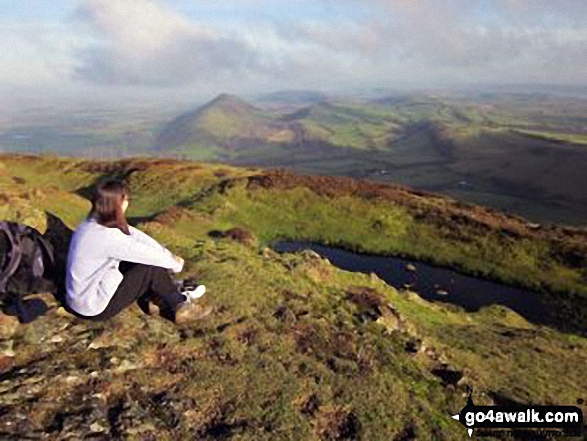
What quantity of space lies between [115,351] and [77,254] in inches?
137

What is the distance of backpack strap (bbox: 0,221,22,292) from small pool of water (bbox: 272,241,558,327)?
33.1 meters

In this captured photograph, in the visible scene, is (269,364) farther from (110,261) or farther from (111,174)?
(111,174)

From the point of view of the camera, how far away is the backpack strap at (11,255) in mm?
14438

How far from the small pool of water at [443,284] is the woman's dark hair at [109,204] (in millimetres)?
32850

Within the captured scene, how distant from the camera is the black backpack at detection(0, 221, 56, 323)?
574 inches

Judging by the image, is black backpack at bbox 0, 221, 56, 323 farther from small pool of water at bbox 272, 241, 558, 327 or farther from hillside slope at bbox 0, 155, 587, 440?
small pool of water at bbox 272, 241, 558, 327

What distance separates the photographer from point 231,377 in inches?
600

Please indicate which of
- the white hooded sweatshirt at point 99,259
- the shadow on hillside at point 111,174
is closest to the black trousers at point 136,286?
the white hooded sweatshirt at point 99,259

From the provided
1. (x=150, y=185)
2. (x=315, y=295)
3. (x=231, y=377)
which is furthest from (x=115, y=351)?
(x=150, y=185)

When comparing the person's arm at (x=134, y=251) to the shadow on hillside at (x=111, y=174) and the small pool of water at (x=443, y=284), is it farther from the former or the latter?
the shadow on hillside at (x=111, y=174)

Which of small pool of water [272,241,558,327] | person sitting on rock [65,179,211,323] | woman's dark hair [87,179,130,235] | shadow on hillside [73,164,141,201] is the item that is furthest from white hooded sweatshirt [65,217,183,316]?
shadow on hillside [73,164,141,201]

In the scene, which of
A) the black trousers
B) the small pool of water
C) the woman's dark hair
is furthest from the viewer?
the small pool of water

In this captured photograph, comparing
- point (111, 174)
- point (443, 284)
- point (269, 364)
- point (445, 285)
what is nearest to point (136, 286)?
point (269, 364)

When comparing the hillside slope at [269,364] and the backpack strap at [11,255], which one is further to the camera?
the backpack strap at [11,255]
